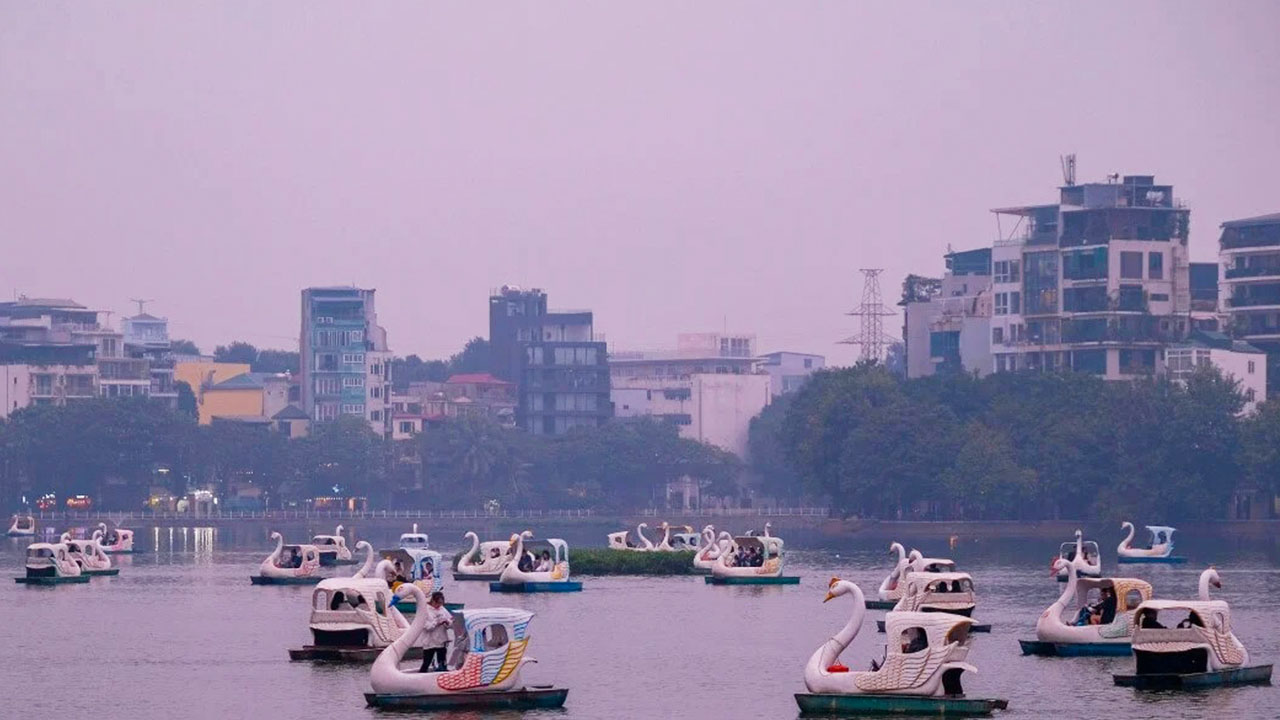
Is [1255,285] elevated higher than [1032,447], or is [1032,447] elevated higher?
[1255,285]

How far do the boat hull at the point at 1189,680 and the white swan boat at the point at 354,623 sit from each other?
16.6 metres

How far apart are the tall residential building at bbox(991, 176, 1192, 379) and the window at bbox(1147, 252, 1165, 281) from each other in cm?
7

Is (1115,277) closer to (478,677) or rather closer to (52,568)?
(52,568)

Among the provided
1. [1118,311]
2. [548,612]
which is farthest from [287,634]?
[1118,311]

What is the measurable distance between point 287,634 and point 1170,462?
99.0m

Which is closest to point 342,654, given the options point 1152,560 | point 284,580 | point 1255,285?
point 284,580

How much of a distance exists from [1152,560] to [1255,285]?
72.2 metres

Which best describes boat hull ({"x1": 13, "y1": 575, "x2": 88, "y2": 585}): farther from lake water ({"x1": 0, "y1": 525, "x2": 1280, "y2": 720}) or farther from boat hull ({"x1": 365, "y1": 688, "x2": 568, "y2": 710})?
boat hull ({"x1": 365, "y1": 688, "x2": 568, "y2": 710})

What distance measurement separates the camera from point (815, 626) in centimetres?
7206

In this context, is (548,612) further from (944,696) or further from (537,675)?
(944,696)

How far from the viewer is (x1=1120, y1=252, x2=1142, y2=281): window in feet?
573

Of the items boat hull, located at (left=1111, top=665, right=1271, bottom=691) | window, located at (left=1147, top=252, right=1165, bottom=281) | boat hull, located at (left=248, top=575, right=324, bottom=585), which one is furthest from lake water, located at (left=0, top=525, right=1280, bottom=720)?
window, located at (left=1147, top=252, right=1165, bottom=281)

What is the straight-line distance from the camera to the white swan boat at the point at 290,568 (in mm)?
96000

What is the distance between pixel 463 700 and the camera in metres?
46.9
